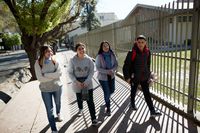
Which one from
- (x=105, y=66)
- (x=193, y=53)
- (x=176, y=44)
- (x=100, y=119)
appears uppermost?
(x=176, y=44)

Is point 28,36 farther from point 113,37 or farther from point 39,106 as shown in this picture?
point 39,106

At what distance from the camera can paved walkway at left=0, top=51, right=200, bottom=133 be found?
5.22 meters

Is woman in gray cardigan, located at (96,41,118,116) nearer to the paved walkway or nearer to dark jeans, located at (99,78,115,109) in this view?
dark jeans, located at (99,78,115,109)

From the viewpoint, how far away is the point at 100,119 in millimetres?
5941

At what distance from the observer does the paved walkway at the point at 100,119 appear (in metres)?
5.22

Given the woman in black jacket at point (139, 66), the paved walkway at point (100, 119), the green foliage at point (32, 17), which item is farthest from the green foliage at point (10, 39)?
the woman in black jacket at point (139, 66)

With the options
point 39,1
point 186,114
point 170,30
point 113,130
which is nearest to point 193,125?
point 186,114

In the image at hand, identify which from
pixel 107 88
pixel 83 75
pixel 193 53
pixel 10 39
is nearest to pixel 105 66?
pixel 107 88

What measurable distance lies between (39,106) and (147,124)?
11.5 feet

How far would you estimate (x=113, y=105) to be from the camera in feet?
22.8

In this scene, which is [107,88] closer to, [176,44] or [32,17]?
[176,44]

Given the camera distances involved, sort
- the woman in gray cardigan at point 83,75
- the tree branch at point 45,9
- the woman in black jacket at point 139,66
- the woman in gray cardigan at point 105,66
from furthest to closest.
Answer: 1. the tree branch at point 45,9
2. the woman in gray cardigan at point 105,66
3. the woman in black jacket at point 139,66
4. the woman in gray cardigan at point 83,75

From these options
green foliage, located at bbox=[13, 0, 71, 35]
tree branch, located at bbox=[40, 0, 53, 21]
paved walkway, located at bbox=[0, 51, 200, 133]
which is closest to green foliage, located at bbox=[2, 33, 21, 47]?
green foliage, located at bbox=[13, 0, 71, 35]

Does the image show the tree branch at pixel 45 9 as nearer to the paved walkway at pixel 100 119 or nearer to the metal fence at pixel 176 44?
the metal fence at pixel 176 44
